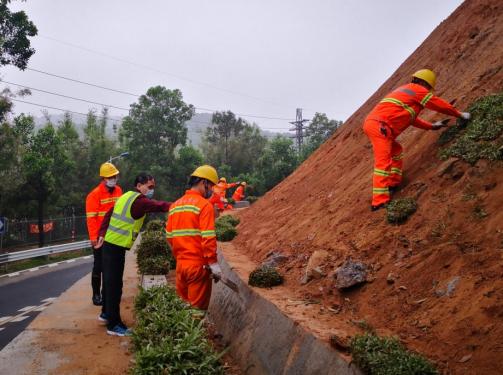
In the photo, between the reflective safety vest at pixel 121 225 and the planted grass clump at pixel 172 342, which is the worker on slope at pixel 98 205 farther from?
the planted grass clump at pixel 172 342

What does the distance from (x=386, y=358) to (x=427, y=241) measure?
216 centimetres

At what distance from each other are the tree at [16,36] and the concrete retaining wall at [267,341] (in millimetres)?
18103

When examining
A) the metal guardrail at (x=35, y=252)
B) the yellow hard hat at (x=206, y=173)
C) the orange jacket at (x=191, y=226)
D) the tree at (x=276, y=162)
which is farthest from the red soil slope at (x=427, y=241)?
the tree at (x=276, y=162)

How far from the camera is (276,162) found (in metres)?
40.2

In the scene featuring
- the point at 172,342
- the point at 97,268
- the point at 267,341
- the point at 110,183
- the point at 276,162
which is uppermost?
the point at 276,162

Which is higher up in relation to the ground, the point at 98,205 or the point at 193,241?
the point at 98,205

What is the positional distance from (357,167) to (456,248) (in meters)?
4.91

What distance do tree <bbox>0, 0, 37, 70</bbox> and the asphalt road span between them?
9382 mm

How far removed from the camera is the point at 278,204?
12102 millimetres

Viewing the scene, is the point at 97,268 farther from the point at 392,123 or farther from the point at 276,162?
the point at 276,162

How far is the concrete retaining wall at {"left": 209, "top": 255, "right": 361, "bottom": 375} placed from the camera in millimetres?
4098

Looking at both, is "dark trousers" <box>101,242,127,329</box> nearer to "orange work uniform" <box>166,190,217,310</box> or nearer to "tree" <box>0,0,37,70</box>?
"orange work uniform" <box>166,190,217,310</box>

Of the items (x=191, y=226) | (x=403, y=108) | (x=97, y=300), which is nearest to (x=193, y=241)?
(x=191, y=226)

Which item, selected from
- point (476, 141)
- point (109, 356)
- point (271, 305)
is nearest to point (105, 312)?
point (109, 356)
